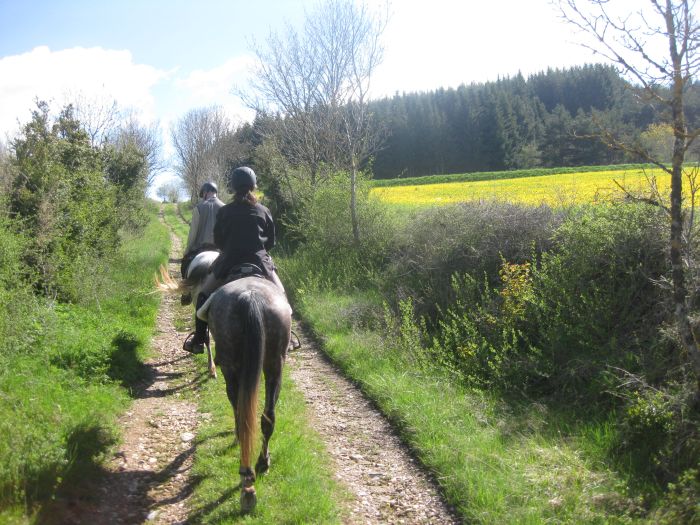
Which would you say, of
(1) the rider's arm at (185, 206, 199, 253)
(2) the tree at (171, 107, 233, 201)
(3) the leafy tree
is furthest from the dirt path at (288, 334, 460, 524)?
(2) the tree at (171, 107, 233, 201)

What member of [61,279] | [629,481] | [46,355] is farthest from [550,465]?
[61,279]

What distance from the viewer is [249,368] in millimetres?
4160

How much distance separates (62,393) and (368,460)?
328cm

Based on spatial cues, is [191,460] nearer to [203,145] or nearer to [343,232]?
[343,232]

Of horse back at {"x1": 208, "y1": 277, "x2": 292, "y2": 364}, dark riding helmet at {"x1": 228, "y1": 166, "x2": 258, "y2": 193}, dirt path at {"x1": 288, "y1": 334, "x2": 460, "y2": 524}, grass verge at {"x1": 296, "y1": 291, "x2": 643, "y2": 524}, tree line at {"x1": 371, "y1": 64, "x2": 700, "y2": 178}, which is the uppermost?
tree line at {"x1": 371, "y1": 64, "x2": 700, "y2": 178}

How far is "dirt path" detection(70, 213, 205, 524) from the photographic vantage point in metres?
3.99

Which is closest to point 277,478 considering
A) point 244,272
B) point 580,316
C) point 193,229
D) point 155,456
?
point 155,456

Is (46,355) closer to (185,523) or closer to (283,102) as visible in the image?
(185,523)

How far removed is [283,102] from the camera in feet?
63.1

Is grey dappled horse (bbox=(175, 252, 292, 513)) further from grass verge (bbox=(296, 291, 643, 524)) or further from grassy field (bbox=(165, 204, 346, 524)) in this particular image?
grass verge (bbox=(296, 291, 643, 524))

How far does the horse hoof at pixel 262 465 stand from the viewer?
4.48 m

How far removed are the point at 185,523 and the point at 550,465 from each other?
299 centimetres

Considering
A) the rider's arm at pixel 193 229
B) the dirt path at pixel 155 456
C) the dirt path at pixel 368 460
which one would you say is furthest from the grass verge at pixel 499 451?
the rider's arm at pixel 193 229

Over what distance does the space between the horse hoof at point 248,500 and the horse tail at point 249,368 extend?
19cm
